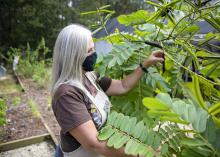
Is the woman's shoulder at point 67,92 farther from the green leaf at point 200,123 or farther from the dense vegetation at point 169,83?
the green leaf at point 200,123

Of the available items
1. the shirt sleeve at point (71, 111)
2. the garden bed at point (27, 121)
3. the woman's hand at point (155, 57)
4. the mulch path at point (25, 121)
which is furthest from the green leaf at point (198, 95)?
the mulch path at point (25, 121)

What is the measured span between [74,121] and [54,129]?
3523 mm

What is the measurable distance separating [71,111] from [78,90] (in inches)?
4.8

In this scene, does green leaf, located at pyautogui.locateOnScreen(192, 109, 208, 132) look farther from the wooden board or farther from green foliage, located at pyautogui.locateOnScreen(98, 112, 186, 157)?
Result: the wooden board

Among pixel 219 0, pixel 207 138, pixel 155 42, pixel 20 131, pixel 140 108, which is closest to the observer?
pixel 207 138

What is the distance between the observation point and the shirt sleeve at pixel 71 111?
4.32 ft

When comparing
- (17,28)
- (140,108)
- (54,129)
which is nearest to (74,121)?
(140,108)

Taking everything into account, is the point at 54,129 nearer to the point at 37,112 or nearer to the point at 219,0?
the point at 37,112

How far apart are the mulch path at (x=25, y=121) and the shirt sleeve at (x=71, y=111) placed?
3.12 metres

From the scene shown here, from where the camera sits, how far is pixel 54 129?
472 cm

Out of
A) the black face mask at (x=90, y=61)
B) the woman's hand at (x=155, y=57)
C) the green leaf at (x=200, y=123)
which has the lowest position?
the black face mask at (x=90, y=61)

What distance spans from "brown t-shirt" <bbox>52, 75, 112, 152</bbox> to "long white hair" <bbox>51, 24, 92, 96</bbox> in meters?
0.05

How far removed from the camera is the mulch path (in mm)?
4508

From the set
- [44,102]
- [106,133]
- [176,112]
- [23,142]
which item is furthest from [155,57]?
[44,102]
